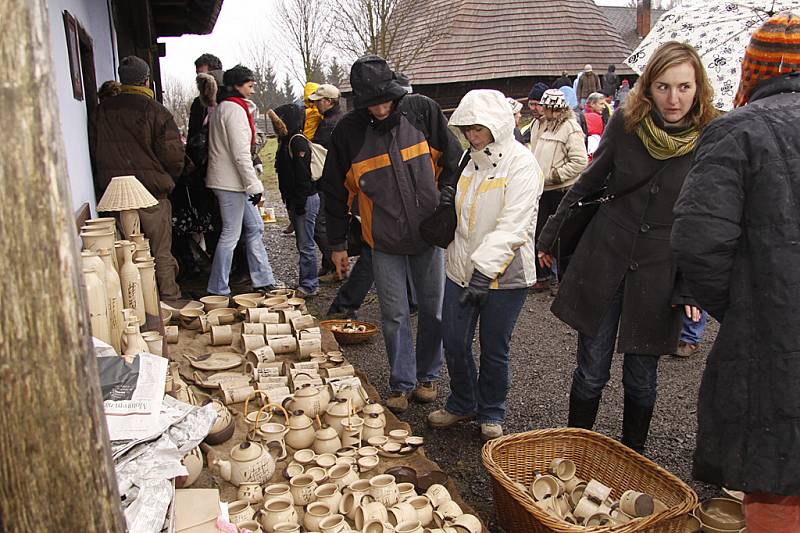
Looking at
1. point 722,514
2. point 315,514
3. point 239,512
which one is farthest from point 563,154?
point 239,512

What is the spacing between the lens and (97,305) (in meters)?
2.57

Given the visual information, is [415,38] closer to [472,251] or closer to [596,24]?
[596,24]

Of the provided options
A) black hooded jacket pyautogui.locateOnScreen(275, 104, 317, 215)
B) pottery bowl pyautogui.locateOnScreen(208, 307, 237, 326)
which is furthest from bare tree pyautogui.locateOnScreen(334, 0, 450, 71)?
pottery bowl pyautogui.locateOnScreen(208, 307, 237, 326)

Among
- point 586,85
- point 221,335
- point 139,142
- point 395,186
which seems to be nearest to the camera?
point 395,186

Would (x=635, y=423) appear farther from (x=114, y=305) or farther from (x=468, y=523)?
(x=114, y=305)

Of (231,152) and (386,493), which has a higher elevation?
(231,152)

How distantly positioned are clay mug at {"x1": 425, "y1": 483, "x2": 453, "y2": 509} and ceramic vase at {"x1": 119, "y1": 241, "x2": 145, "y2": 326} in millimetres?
1561

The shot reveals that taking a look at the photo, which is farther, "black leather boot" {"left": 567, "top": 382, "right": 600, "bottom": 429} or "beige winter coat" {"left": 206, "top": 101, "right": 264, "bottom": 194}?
"beige winter coat" {"left": 206, "top": 101, "right": 264, "bottom": 194}

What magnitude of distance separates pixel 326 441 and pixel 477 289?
0.98 m

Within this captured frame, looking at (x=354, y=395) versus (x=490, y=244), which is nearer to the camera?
(x=490, y=244)

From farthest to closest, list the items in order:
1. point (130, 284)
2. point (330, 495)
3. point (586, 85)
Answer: point (586, 85) → point (130, 284) → point (330, 495)

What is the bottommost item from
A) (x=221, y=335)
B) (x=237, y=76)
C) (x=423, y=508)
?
(x=423, y=508)

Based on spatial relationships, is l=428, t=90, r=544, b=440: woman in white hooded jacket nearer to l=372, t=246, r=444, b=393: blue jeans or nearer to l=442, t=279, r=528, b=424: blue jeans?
l=442, t=279, r=528, b=424: blue jeans

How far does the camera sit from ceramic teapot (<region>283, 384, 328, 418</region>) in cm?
322
